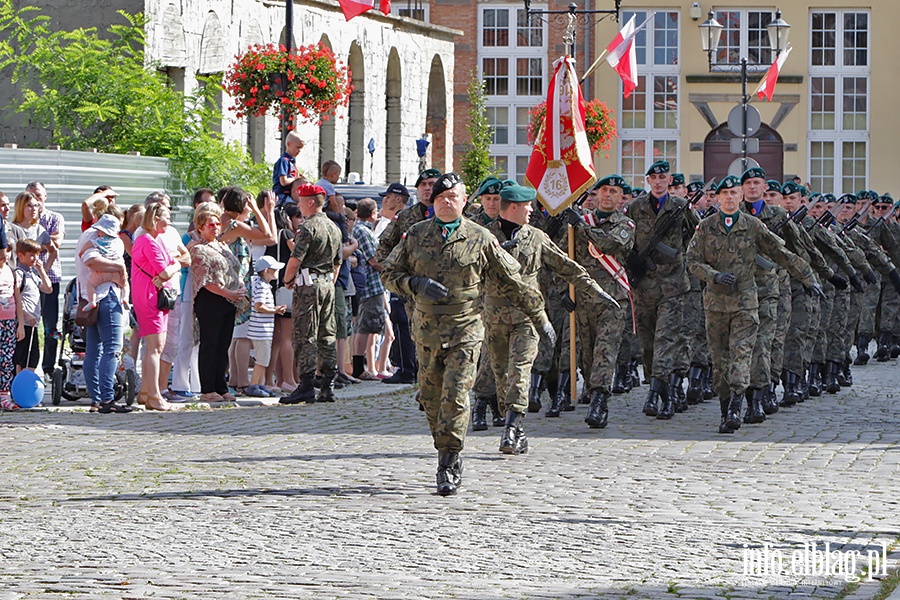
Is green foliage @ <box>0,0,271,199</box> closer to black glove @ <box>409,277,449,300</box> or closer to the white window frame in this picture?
black glove @ <box>409,277,449,300</box>

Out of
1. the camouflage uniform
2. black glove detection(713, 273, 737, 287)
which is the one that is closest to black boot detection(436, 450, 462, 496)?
the camouflage uniform

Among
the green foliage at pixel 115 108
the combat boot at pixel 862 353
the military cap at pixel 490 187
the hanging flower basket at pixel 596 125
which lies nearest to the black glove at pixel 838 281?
the military cap at pixel 490 187

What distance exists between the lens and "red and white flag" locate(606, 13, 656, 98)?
22047 millimetres

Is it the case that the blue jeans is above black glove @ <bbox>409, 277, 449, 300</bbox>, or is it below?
below

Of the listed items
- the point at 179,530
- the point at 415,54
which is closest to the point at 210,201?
the point at 179,530

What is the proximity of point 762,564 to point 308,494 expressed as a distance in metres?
3.12

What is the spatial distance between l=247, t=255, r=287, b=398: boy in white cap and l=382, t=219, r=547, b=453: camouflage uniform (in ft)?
17.3

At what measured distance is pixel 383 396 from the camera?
16.2 meters

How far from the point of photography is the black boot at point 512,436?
38.1ft

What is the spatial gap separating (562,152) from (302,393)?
3.17 metres

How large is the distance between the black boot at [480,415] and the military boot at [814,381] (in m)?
4.96

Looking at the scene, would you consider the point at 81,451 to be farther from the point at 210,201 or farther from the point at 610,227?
the point at 610,227

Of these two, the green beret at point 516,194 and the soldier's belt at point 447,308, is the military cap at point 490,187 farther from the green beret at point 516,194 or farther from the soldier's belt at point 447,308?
the soldier's belt at point 447,308

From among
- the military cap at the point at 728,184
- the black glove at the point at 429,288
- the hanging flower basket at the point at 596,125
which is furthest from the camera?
the hanging flower basket at the point at 596,125
